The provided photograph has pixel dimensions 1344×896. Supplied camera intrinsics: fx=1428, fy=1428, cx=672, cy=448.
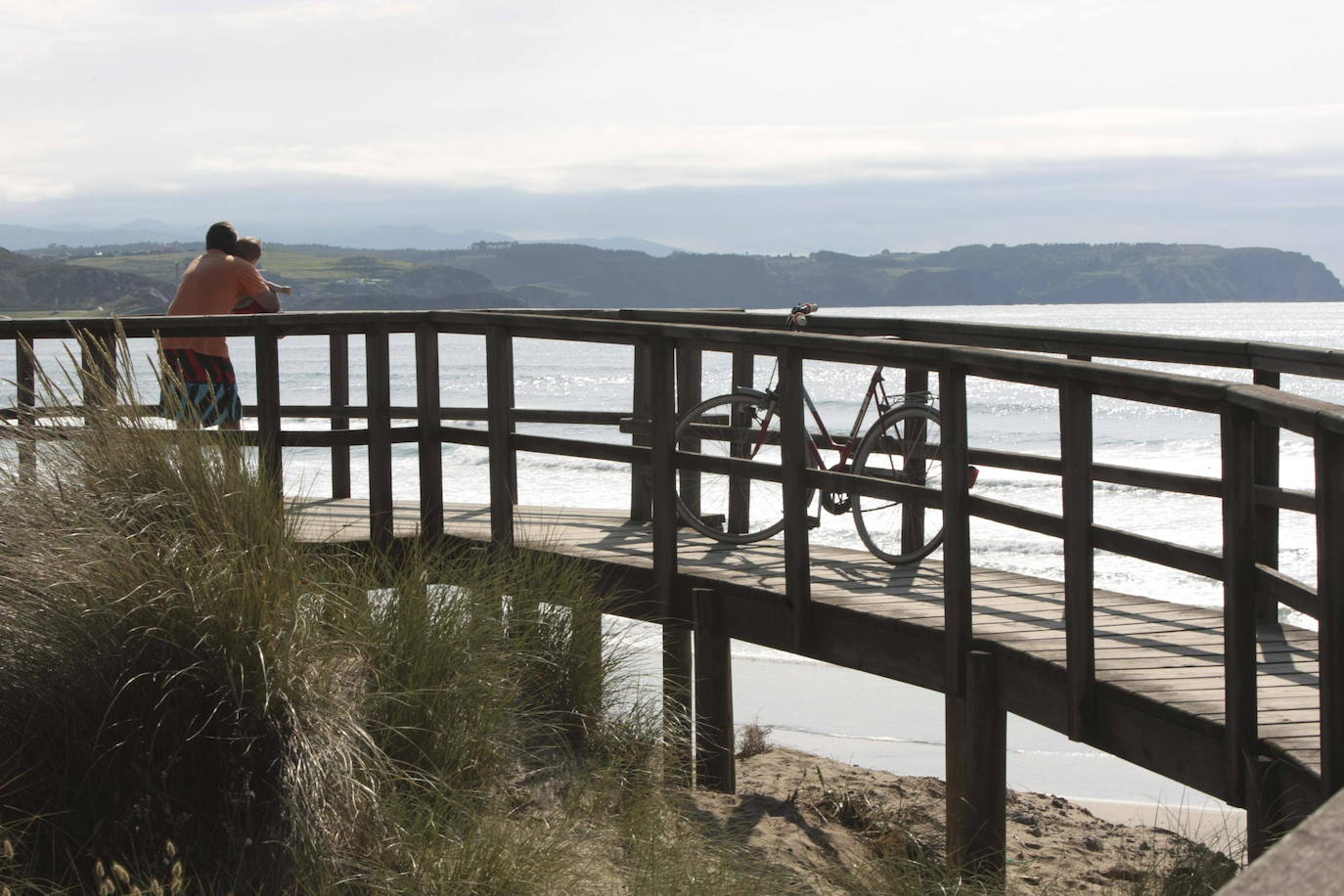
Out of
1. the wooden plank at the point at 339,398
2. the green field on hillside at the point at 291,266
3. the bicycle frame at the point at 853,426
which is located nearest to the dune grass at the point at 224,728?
the bicycle frame at the point at 853,426

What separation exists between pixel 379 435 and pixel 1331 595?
5246mm

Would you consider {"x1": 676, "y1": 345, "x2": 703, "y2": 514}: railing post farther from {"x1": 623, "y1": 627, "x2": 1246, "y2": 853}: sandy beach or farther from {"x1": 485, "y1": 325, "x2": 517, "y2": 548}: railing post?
{"x1": 623, "y1": 627, "x2": 1246, "y2": 853}: sandy beach

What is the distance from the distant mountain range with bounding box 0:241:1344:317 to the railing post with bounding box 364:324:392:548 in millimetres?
84181

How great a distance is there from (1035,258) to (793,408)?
15495 centimetres

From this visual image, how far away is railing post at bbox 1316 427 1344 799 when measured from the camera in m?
3.24

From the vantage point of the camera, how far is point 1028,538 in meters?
22.5

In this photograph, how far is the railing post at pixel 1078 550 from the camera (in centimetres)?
446

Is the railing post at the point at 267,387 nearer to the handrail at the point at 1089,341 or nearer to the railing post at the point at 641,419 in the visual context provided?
the railing post at the point at 641,419

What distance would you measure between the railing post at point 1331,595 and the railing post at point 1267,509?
5.72 ft

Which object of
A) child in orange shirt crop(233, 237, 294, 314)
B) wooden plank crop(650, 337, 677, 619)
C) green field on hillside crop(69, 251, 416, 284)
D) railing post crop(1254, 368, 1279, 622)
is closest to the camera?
railing post crop(1254, 368, 1279, 622)

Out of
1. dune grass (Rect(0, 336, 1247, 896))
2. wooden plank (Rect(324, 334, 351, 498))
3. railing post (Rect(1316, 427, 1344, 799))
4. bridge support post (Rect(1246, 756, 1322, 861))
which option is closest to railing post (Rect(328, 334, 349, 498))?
wooden plank (Rect(324, 334, 351, 498))

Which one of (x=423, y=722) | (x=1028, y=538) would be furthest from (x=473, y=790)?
(x=1028, y=538)

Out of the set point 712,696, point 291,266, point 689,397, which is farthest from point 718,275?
point 712,696

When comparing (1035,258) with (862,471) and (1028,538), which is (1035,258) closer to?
(1028,538)
